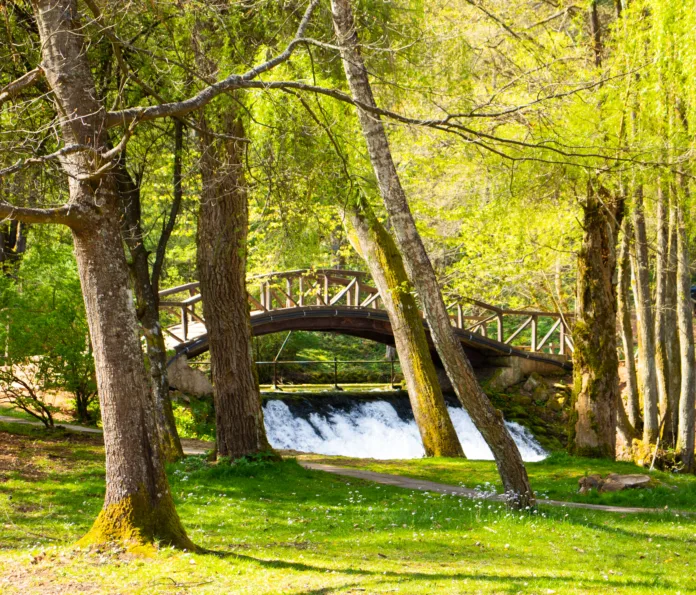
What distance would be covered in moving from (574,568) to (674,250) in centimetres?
1034

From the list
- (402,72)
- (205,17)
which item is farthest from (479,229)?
(205,17)

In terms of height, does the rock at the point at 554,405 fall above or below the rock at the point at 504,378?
below

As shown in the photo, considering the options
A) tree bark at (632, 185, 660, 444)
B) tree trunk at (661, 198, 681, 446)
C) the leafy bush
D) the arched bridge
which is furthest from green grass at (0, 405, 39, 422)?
tree trunk at (661, 198, 681, 446)

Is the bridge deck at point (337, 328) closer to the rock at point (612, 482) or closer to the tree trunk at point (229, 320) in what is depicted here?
the tree trunk at point (229, 320)

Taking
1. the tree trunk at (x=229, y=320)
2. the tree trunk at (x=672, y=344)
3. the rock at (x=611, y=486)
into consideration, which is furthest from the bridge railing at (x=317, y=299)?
the rock at (x=611, y=486)

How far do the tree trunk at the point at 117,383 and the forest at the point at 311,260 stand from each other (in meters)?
0.02

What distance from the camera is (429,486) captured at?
38.5 feet

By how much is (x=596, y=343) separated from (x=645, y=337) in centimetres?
89

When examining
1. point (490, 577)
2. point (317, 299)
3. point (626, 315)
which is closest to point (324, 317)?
point (317, 299)

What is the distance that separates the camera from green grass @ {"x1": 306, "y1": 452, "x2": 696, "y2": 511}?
35.0 ft

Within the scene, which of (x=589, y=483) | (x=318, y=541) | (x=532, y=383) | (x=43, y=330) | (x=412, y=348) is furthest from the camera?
(x=532, y=383)

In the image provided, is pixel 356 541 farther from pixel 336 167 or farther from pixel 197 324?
pixel 197 324

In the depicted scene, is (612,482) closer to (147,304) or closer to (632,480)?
(632,480)

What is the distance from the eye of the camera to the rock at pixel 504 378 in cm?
2611
